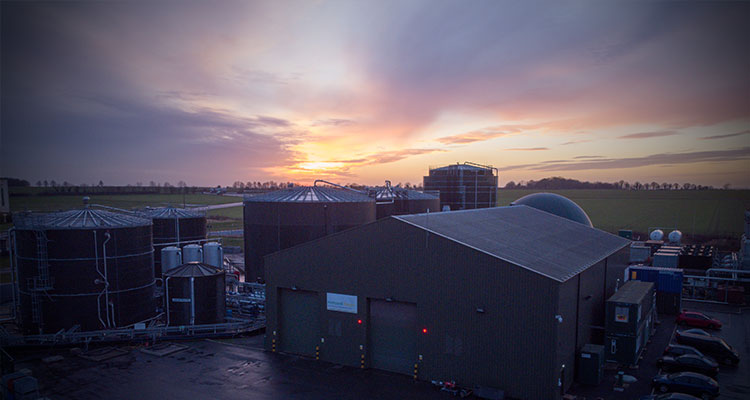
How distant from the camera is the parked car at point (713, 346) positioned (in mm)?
22922

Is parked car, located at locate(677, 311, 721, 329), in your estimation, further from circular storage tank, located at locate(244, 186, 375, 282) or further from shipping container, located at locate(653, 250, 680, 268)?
circular storage tank, located at locate(244, 186, 375, 282)

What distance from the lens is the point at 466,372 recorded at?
766 inches

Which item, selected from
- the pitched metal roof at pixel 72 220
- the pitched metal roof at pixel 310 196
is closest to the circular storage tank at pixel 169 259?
the pitched metal roof at pixel 72 220

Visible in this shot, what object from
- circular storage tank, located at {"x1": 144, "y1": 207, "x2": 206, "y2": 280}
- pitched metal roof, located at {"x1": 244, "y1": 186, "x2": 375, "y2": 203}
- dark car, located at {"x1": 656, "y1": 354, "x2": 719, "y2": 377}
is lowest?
dark car, located at {"x1": 656, "y1": 354, "x2": 719, "y2": 377}

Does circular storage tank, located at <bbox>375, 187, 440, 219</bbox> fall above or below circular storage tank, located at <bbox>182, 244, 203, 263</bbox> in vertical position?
above

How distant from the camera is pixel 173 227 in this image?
126 feet

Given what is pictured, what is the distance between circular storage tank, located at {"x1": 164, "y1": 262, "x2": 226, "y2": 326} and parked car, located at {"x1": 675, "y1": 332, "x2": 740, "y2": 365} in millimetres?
30529

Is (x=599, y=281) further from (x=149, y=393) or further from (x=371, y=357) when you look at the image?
(x=149, y=393)

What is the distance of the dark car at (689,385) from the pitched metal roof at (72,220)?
3294cm

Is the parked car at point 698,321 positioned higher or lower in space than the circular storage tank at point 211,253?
lower

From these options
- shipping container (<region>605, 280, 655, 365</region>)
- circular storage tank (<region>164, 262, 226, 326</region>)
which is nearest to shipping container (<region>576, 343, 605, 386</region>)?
shipping container (<region>605, 280, 655, 365</region>)

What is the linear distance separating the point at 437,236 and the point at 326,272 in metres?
7.08

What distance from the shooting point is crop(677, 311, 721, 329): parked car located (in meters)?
29.5

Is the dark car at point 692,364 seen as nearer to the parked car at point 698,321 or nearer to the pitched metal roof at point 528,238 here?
the pitched metal roof at point 528,238
